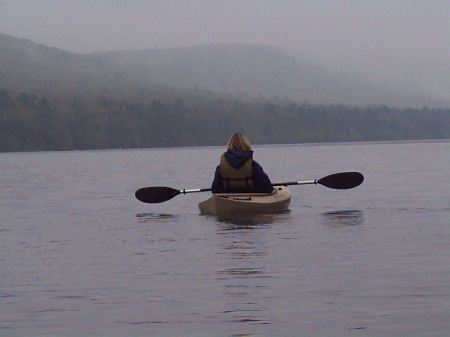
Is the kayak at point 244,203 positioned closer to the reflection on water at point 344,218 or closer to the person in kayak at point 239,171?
the person in kayak at point 239,171

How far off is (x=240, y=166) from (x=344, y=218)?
2.87 metres

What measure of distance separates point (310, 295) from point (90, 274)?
342 cm

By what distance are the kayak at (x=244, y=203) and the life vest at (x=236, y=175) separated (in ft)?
0.59

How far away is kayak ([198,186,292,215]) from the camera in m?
22.4

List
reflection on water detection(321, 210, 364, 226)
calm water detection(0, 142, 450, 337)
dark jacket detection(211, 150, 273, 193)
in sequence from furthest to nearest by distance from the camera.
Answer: reflection on water detection(321, 210, 364, 226)
dark jacket detection(211, 150, 273, 193)
calm water detection(0, 142, 450, 337)

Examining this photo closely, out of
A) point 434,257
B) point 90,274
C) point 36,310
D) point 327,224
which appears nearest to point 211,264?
point 90,274

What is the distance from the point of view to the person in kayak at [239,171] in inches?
861

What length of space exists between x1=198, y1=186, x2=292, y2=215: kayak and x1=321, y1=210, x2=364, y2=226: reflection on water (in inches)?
43.0

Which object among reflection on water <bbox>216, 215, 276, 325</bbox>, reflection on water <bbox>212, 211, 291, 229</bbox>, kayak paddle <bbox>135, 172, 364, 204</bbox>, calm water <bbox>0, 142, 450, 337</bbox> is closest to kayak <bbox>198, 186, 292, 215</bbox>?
reflection on water <bbox>212, 211, 291, 229</bbox>

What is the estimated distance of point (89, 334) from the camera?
9.84 meters

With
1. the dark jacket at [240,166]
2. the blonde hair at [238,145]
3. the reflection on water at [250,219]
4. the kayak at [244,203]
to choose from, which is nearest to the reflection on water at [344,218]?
the reflection on water at [250,219]

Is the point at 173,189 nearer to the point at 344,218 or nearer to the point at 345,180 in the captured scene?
the point at 345,180

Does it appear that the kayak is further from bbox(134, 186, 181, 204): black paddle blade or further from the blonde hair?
bbox(134, 186, 181, 204): black paddle blade

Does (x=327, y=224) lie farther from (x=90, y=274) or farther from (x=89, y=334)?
(x=89, y=334)
